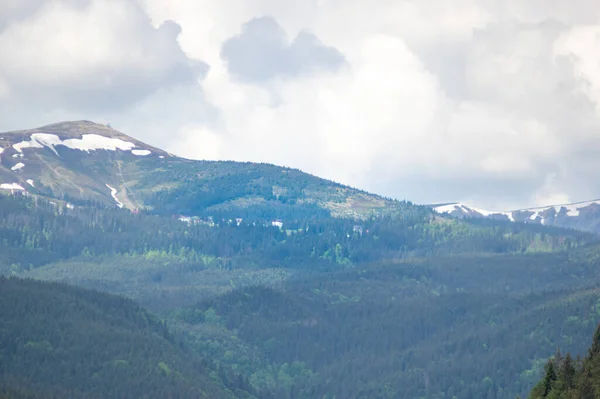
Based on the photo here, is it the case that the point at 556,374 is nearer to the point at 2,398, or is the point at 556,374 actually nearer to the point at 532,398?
the point at 532,398

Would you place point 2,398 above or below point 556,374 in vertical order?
below

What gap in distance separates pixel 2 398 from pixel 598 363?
335ft

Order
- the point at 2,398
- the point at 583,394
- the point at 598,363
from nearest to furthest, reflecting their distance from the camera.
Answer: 1. the point at 583,394
2. the point at 598,363
3. the point at 2,398

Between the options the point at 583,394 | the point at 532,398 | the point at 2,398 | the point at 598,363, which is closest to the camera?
the point at 583,394

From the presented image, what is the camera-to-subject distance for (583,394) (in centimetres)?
12631

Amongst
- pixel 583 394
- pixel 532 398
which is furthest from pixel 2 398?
pixel 583 394

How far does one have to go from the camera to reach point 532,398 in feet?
477

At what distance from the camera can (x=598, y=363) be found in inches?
5310

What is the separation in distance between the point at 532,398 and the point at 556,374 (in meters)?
4.87

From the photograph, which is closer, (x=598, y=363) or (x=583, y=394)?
(x=583, y=394)

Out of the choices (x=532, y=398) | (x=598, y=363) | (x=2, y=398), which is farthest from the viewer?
(x=2, y=398)

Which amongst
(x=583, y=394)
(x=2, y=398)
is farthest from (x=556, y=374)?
(x=2, y=398)

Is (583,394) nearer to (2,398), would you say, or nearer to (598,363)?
(598,363)

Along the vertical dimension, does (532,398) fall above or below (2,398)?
above
